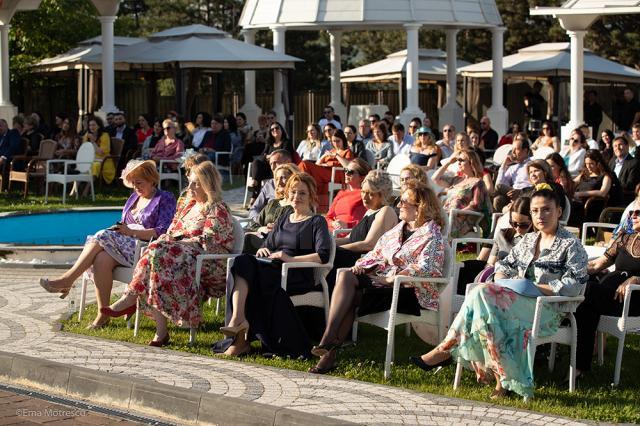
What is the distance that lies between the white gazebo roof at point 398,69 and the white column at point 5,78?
38.6 ft

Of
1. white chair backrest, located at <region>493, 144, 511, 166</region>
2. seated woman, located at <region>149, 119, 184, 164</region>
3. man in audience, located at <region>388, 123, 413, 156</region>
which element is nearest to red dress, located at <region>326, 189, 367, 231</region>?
white chair backrest, located at <region>493, 144, 511, 166</region>

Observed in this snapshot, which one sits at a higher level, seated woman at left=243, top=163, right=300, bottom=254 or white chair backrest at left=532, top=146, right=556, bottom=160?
white chair backrest at left=532, top=146, right=556, bottom=160

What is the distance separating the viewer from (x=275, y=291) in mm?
9562

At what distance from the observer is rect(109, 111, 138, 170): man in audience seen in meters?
24.6

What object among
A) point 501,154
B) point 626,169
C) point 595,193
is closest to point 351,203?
point 595,193

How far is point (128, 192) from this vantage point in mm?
23969

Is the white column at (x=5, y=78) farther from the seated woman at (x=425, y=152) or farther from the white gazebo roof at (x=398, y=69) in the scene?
the seated woman at (x=425, y=152)

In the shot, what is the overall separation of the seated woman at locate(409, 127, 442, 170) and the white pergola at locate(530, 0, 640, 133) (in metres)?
5.51

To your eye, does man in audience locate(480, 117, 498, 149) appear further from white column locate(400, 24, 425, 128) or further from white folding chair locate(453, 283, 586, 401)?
white folding chair locate(453, 283, 586, 401)

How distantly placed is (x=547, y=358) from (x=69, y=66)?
25.1m

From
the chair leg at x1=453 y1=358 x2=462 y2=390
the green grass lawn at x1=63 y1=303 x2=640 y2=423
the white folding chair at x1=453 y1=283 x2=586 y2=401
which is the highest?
the white folding chair at x1=453 y1=283 x2=586 y2=401

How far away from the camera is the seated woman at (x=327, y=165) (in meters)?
18.6

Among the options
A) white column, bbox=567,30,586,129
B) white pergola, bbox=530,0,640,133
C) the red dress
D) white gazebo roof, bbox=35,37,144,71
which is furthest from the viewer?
white gazebo roof, bbox=35,37,144,71

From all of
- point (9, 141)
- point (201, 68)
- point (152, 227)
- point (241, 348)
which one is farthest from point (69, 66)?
point (241, 348)
